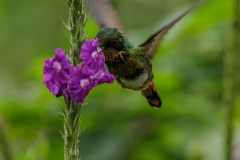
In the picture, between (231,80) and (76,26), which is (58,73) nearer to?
(76,26)

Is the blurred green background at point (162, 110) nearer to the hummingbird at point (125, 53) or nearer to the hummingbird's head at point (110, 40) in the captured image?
the hummingbird at point (125, 53)

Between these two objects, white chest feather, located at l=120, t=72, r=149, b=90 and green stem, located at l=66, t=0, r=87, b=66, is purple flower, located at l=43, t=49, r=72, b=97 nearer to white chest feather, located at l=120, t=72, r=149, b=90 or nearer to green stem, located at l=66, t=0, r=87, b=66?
green stem, located at l=66, t=0, r=87, b=66

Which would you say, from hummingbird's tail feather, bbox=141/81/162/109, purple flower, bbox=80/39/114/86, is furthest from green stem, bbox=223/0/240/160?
purple flower, bbox=80/39/114/86

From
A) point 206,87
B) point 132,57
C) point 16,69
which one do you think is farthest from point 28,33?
point 132,57

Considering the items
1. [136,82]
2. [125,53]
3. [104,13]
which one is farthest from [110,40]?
[104,13]

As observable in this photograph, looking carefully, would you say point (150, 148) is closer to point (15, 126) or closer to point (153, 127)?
point (153, 127)

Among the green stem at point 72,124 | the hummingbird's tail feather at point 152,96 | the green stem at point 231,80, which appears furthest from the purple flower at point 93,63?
the green stem at point 231,80
